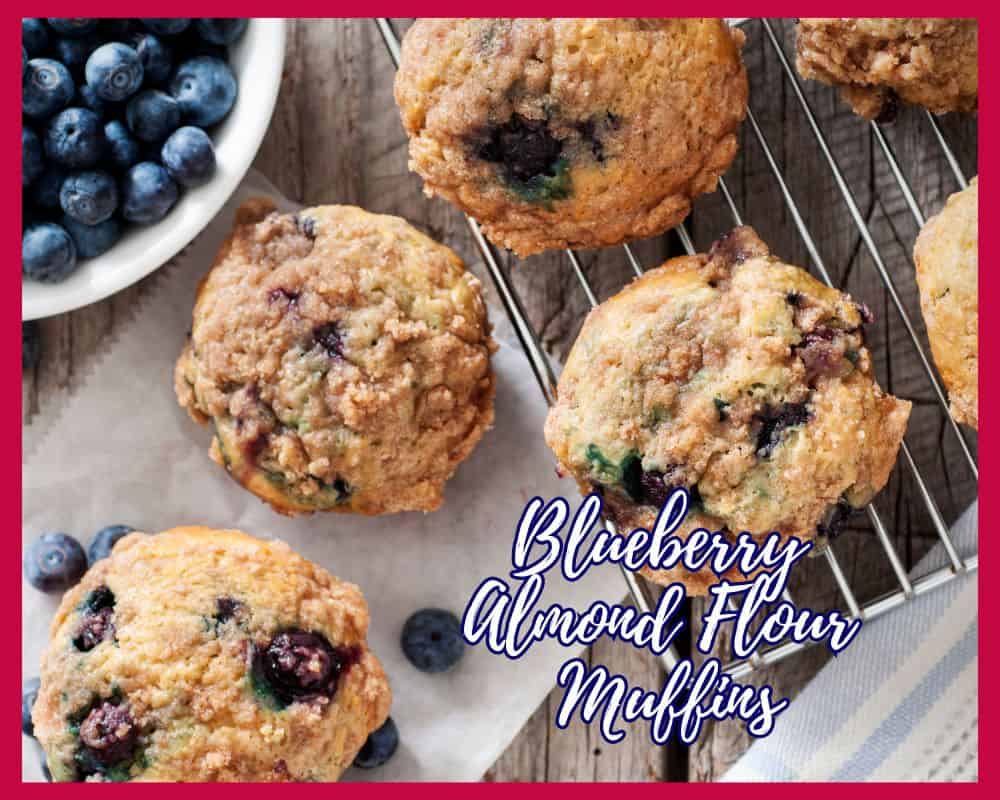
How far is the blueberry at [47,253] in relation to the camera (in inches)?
87.6

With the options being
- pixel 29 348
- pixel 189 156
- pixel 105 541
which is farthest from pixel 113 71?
pixel 105 541

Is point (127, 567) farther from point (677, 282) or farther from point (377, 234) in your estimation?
point (677, 282)

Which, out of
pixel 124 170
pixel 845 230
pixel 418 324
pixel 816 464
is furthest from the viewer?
pixel 845 230

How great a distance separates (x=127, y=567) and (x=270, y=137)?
918 millimetres

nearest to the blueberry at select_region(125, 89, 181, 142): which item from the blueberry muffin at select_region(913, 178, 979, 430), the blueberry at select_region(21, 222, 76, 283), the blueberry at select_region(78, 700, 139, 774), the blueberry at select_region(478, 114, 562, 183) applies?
the blueberry at select_region(21, 222, 76, 283)

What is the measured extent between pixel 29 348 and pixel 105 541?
43 centimetres

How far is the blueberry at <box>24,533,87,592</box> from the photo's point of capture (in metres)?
2.40

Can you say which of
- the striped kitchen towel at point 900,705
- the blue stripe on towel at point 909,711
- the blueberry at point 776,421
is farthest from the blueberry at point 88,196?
the blue stripe on towel at point 909,711

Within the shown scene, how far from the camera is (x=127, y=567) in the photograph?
216 cm

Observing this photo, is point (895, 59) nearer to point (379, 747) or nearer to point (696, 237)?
point (696, 237)

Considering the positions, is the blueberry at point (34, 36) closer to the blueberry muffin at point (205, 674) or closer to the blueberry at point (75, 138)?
the blueberry at point (75, 138)

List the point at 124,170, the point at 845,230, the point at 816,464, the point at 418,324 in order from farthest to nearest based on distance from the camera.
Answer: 1. the point at 845,230
2. the point at 124,170
3. the point at 418,324
4. the point at 816,464

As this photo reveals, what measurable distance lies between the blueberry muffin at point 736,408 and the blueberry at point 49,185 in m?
1.03

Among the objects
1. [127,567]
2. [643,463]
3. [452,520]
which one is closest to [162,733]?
[127,567]
